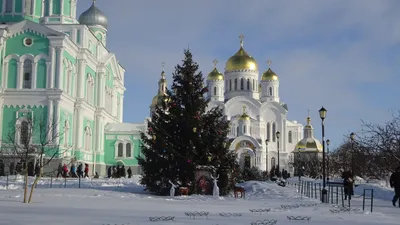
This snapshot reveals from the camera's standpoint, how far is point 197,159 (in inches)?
837

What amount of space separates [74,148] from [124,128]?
1002 centimetres

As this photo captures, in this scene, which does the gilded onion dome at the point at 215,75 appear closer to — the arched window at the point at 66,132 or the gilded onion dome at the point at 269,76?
the gilded onion dome at the point at 269,76

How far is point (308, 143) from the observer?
2768 inches

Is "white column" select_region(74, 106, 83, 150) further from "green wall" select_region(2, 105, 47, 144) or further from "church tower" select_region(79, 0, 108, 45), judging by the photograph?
"church tower" select_region(79, 0, 108, 45)

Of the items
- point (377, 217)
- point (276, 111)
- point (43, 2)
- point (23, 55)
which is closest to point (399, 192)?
point (377, 217)

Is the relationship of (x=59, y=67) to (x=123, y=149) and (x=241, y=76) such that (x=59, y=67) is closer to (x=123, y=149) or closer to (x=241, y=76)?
(x=123, y=149)

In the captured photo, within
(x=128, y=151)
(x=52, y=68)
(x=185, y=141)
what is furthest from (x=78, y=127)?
(x=185, y=141)

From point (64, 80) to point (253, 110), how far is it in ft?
94.0

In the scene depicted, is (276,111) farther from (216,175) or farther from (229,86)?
(216,175)

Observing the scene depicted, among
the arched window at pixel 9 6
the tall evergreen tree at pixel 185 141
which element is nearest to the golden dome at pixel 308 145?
the arched window at pixel 9 6

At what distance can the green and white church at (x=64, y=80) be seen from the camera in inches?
1607

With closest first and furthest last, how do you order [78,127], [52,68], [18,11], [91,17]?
[52,68]
[18,11]
[78,127]
[91,17]

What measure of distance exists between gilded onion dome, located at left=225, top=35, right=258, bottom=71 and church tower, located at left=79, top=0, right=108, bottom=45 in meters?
18.1

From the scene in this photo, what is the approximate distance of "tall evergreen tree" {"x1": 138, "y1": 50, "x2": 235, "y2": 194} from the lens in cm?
2112
